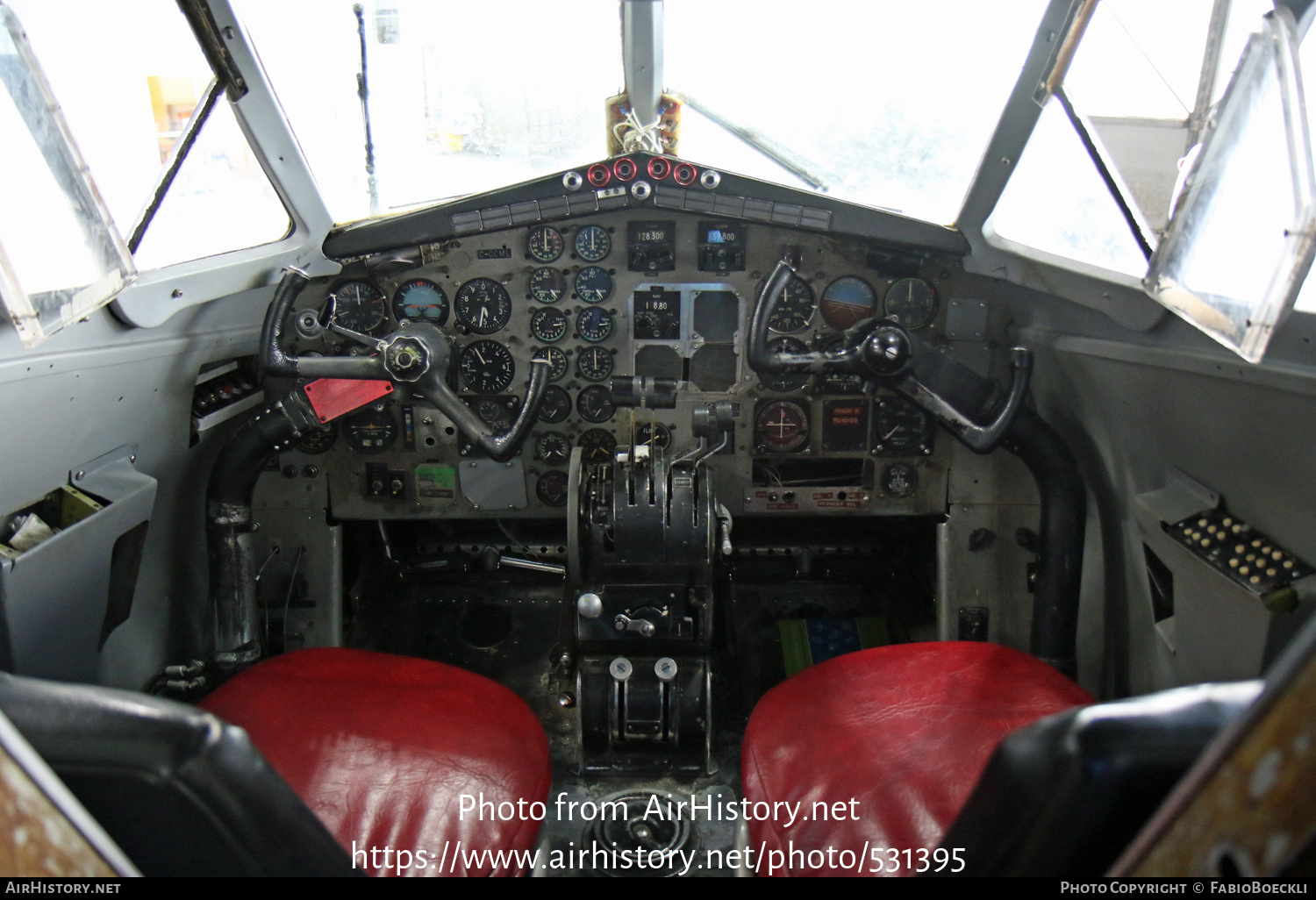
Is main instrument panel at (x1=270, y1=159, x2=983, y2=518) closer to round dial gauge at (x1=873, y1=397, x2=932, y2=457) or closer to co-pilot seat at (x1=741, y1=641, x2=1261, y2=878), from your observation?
round dial gauge at (x1=873, y1=397, x2=932, y2=457)

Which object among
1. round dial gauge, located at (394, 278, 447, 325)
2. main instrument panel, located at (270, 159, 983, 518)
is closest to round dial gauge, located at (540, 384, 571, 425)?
main instrument panel, located at (270, 159, 983, 518)

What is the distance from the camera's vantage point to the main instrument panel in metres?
2.69

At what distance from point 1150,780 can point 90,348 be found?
80.5 inches

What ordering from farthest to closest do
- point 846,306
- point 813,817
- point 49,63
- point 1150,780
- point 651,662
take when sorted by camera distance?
point 846,306 → point 651,662 → point 49,63 → point 813,817 → point 1150,780

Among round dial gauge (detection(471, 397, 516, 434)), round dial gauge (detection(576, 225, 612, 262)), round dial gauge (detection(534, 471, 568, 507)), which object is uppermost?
round dial gauge (detection(576, 225, 612, 262))

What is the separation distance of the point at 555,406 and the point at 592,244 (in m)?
0.55

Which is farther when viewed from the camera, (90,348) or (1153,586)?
(1153,586)

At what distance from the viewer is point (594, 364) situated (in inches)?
111

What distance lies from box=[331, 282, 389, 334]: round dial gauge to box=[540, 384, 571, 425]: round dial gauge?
582 millimetres

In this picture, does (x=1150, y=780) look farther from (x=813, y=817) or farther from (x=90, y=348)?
(x=90, y=348)

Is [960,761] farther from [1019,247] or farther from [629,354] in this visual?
[629,354]

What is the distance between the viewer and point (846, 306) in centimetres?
273

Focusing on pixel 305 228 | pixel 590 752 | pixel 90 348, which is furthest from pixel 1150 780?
pixel 305 228

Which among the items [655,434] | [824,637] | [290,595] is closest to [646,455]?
[655,434]
